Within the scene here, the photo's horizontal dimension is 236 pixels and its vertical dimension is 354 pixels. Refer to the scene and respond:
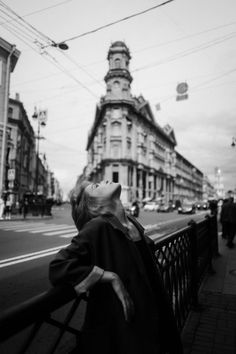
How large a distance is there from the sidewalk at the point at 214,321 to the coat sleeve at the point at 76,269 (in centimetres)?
200

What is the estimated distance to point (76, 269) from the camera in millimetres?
1633

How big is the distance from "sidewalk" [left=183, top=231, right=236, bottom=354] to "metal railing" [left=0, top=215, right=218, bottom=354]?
0.16 meters

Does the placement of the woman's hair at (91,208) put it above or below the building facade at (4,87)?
below

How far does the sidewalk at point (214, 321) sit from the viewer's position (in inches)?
122

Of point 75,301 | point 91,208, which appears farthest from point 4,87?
point 75,301

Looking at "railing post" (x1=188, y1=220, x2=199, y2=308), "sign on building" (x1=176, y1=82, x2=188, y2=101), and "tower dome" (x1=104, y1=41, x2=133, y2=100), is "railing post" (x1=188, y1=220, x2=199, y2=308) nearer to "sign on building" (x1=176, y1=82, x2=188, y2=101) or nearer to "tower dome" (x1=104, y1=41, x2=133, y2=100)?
"sign on building" (x1=176, y1=82, x2=188, y2=101)

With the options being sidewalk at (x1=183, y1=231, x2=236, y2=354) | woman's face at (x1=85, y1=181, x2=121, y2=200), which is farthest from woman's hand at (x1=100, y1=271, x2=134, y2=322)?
sidewalk at (x1=183, y1=231, x2=236, y2=354)

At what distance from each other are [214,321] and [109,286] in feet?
8.82

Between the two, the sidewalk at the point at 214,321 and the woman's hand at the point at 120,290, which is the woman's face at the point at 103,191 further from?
the sidewalk at the point at 214,321

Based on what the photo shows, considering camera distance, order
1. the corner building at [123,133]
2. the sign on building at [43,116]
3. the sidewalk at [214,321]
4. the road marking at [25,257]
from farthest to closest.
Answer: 1. the corner building at [123,133]
2. the sign on building at [43,116]
3. the road marking at [25,257]
4. the sidewalk at [214,321]

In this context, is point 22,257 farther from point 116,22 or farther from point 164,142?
point 164,142

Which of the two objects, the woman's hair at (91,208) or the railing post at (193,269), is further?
the railing post at (193,269)

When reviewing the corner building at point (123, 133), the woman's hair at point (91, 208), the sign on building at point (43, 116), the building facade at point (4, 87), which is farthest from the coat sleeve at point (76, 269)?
the corner building at point (123, 133)

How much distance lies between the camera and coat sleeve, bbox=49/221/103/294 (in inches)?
63.2
